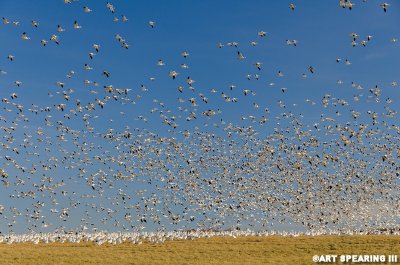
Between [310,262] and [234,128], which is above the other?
[234,128]

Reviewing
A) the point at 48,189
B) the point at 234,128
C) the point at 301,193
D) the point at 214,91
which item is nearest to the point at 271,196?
the point at 301,193

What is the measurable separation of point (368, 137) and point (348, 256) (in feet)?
55.8

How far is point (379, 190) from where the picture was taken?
90.1m

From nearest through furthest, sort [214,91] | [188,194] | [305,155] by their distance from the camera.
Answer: [214,91], [305,155], [188,194]

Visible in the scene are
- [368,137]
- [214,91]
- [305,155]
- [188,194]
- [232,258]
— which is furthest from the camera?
[188,194]

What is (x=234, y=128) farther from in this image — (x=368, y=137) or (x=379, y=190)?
(x=379, y=190)

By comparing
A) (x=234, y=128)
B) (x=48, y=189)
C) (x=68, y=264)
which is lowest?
(x=68, y=264)

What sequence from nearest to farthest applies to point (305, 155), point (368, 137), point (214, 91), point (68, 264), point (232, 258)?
point (214, 91)
point (68, 264)
point (232, 258)
point (368, 137)
point (305, 155)

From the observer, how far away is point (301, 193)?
91.6 meters

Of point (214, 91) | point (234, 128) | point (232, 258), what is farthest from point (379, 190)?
point (214, 91)

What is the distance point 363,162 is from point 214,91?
1785 inches

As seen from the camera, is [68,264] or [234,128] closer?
[68,264]

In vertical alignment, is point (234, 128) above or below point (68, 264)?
above

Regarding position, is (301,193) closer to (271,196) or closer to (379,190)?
(271,196)
